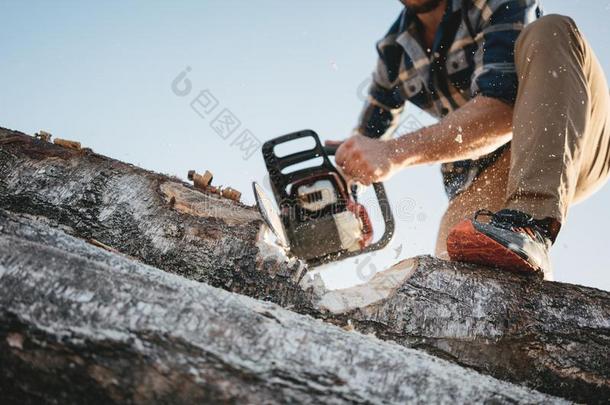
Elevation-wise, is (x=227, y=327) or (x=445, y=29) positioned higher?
(x=445, y=29)

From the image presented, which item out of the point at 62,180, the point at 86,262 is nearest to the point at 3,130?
the point at 62,180

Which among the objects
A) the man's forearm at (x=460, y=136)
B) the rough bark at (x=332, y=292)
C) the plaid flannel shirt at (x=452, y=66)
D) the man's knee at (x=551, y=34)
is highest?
the plaid flannel shirt at (x=452, y=66)

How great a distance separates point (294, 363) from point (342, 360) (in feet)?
0.25

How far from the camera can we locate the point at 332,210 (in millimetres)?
2363

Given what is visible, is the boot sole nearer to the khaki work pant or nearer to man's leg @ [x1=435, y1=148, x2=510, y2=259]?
the khaki work pant

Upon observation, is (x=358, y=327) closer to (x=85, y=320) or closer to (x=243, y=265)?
(x=243, y=265)

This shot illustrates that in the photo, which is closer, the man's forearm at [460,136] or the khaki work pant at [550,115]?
the khaki work pant at [550,115]

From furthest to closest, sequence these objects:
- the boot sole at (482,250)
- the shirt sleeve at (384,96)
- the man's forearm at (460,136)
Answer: the shirt sleeve at (384,96)
the man's forearm at (460,136)
the boot sole at (482,250)

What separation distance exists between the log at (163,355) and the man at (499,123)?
2.56ft

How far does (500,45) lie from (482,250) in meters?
1.13

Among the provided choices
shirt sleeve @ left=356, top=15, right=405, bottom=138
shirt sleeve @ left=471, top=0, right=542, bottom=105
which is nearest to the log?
shirt sleeve @ left=471, top=0, right=542, bottom=105

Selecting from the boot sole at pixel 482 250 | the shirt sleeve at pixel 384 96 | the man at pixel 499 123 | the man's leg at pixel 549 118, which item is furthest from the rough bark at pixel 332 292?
the shirt sleeve at pixel 384 96

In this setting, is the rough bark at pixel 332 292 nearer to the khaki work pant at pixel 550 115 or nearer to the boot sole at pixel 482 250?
the boot sole at pixel 482 250

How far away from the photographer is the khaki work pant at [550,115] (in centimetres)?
150
